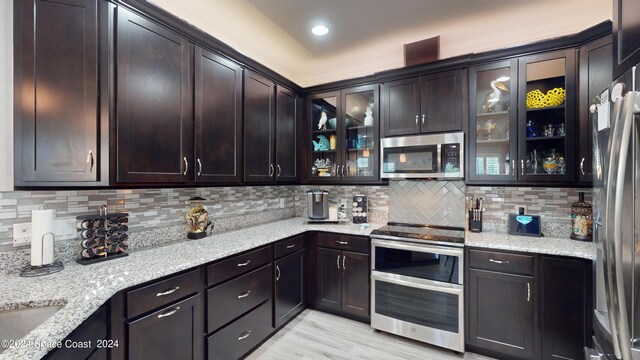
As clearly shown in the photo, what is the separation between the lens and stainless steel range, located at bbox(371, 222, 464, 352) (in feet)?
7.27

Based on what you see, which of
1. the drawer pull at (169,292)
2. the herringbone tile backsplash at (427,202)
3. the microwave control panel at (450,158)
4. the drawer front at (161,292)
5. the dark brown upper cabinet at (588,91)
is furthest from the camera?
the herringbone tile backsplash at (427,202)

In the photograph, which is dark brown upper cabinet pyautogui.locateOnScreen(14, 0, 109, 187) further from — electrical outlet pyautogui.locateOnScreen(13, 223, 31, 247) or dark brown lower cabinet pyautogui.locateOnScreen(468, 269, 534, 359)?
dark brown lower cabinet pyautogui.locateOnScreen(468, 269, 534, 359)

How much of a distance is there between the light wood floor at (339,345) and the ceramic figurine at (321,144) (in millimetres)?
1939

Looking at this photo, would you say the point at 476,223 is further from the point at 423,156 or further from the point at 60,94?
the point at 60,94

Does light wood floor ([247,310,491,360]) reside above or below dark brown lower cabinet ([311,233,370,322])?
below

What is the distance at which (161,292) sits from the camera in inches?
59.2

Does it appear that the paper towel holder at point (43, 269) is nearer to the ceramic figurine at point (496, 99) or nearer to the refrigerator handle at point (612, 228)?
the refrigerator handle at point (612, 228)

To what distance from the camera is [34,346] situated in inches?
32.0

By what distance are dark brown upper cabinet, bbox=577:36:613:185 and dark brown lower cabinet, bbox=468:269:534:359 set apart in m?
1.00

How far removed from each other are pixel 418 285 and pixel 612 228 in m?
1.52

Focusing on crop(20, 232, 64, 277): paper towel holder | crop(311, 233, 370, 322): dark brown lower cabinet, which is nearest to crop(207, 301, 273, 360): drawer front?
crop(311, 233, 370, 322): dark brown lower cabinet

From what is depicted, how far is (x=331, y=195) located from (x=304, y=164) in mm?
572

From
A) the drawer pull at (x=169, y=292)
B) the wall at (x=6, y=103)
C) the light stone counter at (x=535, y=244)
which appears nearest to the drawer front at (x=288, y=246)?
the drawer pull at (x=169, y=292)

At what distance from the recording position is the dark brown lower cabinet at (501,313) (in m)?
2.03
